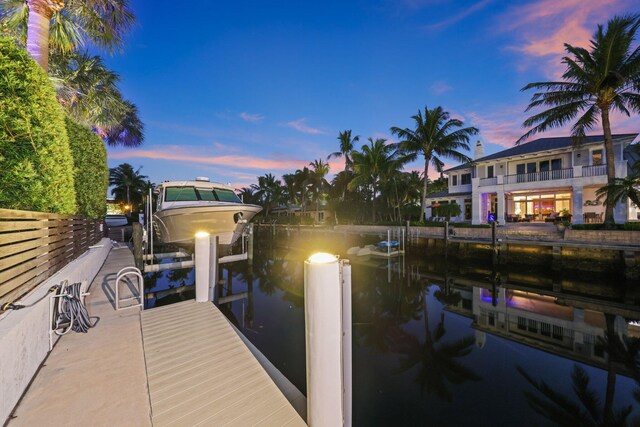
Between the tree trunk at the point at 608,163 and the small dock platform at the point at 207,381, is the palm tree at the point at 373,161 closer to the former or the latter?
the tree trunk at the point at 608,163

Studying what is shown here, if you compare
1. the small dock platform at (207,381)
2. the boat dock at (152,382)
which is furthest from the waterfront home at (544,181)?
the boat dock at (152,382)

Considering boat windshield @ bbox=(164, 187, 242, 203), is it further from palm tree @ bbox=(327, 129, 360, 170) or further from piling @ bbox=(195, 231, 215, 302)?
palm tree @ bbox=(327, 129, 360, 170)

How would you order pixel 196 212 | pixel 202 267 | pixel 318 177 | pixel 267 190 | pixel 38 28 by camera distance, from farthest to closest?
pixel 267 190, pixel 318 177, pixel 196 212, pixel 38 28, pixel 202 267

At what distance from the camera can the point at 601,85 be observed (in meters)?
14.7

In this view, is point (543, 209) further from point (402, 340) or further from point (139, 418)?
point (139, 418)

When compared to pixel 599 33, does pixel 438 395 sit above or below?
below

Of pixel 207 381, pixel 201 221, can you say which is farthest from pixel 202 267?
pixel 201 221

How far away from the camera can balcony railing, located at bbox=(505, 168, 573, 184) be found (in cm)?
1954

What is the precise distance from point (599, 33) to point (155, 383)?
944 inches

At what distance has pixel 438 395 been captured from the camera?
4.84 metres

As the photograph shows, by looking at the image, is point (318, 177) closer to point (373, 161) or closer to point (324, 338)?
point (373, 161)

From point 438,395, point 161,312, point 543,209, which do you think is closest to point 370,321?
point 438,395

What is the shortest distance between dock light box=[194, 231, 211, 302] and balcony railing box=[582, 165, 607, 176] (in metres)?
25.4

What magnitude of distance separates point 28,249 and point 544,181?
27.7m
